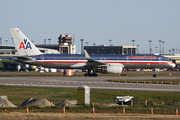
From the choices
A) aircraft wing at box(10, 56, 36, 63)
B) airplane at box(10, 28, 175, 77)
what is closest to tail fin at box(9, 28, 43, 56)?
airplane at box(10, 28, 175, 77)

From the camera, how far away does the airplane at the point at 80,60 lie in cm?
6062

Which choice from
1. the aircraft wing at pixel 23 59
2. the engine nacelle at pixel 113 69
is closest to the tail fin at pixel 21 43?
the aircraft wing at pixel 23 59

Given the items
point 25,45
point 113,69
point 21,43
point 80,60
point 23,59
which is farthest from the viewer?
point 80,60

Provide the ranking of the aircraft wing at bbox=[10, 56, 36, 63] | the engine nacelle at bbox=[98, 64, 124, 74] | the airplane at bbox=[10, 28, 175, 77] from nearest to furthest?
the aircraft wing at bbox=[10, 56, 36, 63] → the engine nacelle at bbox=[98, 64, 124, 74] → the airplane at bbox=[10, 28, 175, 77]

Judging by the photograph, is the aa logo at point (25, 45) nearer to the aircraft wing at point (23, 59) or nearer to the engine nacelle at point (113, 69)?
the aircraft wing at point (23, 59)

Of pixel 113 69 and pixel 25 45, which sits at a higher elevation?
pixel 25 45

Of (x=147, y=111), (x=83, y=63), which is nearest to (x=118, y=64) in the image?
(x=83, y=63)

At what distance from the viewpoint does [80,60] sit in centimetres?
6272

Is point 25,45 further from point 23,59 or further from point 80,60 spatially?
point 80,60

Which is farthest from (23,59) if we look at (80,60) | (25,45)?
(80,60)

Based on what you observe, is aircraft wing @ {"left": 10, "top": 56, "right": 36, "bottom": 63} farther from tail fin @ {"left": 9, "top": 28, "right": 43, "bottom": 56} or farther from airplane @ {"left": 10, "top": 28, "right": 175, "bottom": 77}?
tail fin @ {"left": 9, "top": 28, "right": 43, "bottom": 56}

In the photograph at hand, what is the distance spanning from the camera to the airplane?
6062 cm

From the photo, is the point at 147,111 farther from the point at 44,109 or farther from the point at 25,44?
the point at 25,44

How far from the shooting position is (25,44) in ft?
201
